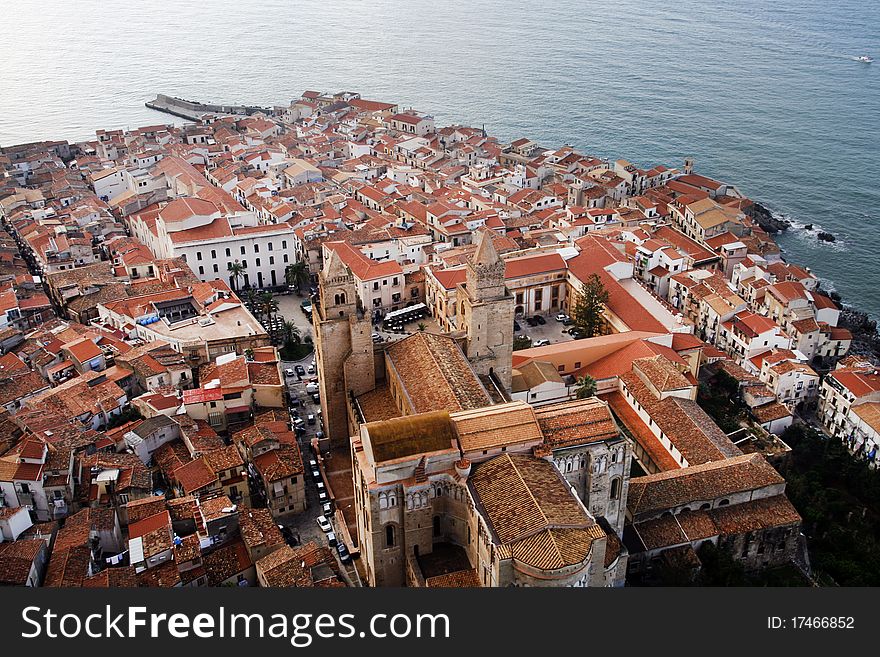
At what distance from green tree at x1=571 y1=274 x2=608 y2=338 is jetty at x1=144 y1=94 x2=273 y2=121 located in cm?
7187

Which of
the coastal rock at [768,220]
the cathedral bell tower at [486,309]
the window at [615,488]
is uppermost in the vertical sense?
the cathedral bell tower at [486,309]

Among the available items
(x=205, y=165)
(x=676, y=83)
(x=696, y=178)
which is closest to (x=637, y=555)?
(x=696, y=178)

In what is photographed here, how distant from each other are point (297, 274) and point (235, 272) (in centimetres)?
443

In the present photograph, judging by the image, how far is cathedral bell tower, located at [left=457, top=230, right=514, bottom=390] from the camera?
35.8 metres

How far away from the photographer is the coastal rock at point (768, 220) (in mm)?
72062

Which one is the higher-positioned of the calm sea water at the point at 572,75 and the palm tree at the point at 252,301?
the calm sea water at the point at 572,75

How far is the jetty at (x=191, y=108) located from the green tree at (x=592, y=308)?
71.9 meters

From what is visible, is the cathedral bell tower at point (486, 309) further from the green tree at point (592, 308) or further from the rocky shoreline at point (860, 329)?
the rocky shoreline at point (860, 329)

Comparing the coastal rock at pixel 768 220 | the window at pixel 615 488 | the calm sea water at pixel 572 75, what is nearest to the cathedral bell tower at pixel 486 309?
the window at pixel 615 488

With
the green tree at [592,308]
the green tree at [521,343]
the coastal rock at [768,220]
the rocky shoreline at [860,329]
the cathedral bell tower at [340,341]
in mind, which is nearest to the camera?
the cathedral bell tower at [340,341]

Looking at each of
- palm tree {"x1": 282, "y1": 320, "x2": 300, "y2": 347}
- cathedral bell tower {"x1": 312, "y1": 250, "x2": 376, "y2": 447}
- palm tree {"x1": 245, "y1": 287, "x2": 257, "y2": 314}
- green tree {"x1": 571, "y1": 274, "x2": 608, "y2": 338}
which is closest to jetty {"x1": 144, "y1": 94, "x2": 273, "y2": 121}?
palm tree {"x1": 245, "y1": 287, "x2": 257, "y2": 314}

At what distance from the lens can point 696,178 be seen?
77.9m

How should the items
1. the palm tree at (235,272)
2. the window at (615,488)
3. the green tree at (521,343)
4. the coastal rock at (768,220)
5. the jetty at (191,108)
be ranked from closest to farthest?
the window at (615,488)
the green tree at (521,343)
the palm tree at (235,272)
the coastal rock at (768,220)
the jetty at (191,108)

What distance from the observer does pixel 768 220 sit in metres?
72.9
